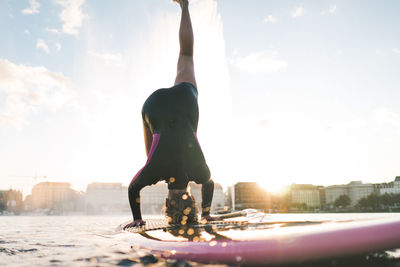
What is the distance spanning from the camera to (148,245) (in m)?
2.66

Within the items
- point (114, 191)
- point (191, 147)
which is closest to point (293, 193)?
point (114, 191)

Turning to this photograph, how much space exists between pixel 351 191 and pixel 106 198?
116m

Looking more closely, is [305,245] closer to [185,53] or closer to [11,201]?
[185,53]

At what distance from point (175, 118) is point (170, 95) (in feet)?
1.31

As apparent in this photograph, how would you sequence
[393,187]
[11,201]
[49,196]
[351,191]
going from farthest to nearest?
[49,196] < [351,191] < [11,201] < [393,187]

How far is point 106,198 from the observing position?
138250 mm

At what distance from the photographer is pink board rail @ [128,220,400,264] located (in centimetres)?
172

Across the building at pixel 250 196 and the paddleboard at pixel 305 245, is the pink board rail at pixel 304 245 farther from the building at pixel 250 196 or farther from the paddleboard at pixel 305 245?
the building at pixel 250 196

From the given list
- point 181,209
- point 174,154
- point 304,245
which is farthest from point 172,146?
point 304,245

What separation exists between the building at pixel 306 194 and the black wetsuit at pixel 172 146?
134886 mm

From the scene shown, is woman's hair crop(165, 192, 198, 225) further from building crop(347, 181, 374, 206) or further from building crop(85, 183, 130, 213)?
building crop(347, 181, 374, 206)

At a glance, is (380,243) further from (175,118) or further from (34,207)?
(34,207)

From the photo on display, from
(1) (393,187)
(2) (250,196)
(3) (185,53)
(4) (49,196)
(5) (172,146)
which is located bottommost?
(2) (250,196)

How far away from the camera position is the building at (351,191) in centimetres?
13350
